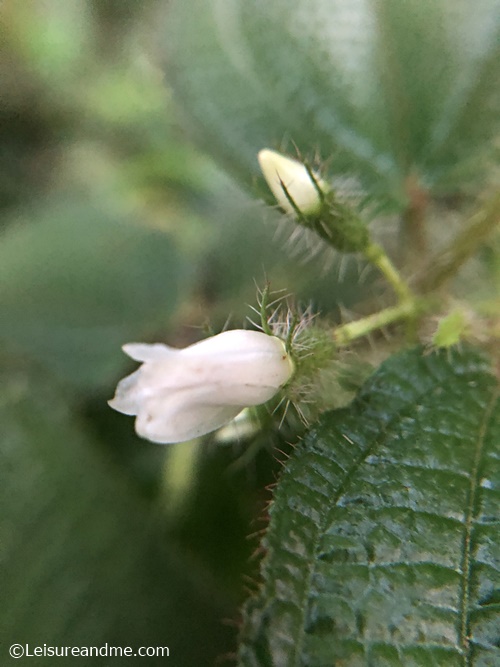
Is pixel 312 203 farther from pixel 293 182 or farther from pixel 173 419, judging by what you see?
pixel 173 419

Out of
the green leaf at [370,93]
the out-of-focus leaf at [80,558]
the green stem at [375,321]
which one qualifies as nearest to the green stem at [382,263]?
the green stem at [375,321]

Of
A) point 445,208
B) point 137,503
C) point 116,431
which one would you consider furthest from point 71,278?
point 445,208

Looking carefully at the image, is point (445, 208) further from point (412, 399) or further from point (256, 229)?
point (412, 399)

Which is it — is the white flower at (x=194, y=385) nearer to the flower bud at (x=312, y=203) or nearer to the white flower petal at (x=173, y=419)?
the white flower petal at (x=173, y=419)

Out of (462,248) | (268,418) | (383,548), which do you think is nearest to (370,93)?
(462,248)

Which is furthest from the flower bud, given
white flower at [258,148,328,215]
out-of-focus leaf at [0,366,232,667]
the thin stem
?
out-of-focus leaf at [0,366,232,667]

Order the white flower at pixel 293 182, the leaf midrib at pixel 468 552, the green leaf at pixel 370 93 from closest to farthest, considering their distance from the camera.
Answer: the leaf midrib at pixel 468 552 → the white flower at pixel 293 182 → the green leaf at pixel 370 93
